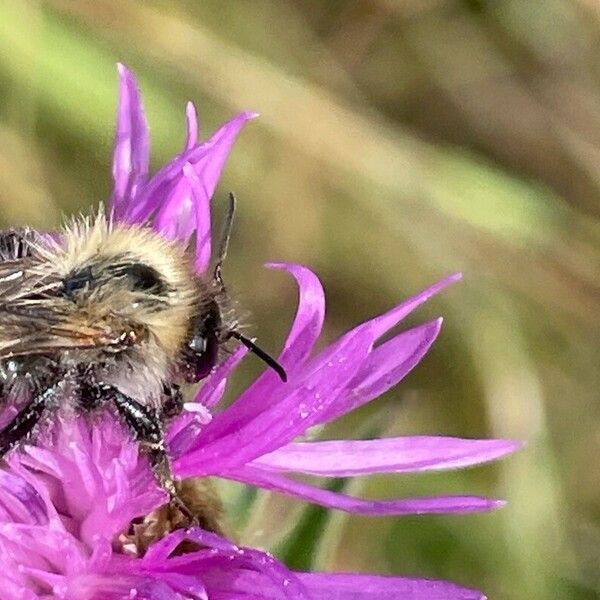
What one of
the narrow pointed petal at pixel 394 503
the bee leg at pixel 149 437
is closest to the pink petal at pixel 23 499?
the bee leg at pixel 149 437

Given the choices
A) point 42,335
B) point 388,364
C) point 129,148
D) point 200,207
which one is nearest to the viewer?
point 42,335

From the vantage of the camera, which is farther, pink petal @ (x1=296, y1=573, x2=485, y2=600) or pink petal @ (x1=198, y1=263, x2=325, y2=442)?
pink petal @ (x1=198, y1=263, x2=325, y2=442)

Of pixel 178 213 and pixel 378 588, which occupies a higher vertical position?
pixel 178 213

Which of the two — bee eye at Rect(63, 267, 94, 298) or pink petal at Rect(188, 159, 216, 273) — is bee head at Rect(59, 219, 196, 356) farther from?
pink petal at Rect(188, 159, 216, 273)


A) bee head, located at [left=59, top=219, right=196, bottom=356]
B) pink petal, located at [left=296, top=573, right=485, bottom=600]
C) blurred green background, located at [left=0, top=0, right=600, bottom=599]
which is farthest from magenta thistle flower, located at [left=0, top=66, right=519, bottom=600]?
blurred green background, located at [left=0, top=0, right=600, bottom=599]

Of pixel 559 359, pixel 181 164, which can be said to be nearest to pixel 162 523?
pixel 181 164

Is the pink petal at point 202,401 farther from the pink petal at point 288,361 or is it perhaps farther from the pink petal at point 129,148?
the pink petal at point 129,148

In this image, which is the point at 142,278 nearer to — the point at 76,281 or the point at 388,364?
the point at 76,281

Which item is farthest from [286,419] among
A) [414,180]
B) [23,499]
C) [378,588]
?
Result: [414,180]
